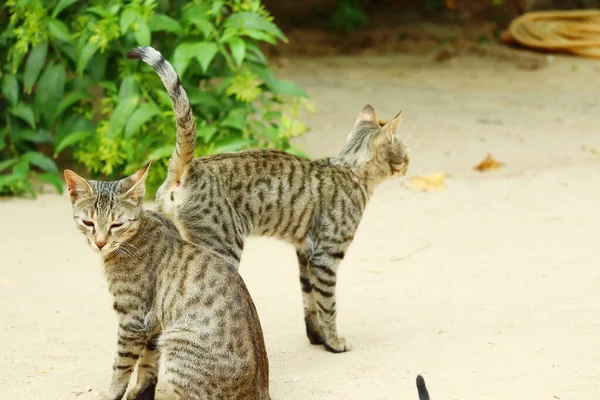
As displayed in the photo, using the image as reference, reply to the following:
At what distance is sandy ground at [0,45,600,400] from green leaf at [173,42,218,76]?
1.53m

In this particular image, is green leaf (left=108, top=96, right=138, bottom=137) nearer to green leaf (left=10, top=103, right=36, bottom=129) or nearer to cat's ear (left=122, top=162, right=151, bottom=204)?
green leaf (left=10, top=103, right=36, bottom=129)

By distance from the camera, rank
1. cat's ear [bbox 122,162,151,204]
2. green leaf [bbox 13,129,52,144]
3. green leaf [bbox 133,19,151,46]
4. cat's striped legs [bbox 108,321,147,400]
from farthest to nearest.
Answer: green leaf [bbox 13,129,52,144] → green leaf [bbox 133,19,151,46] → cat's ear [bbox 122,162,151,204] → cat's striped legs [bbox 108,321,147,400]

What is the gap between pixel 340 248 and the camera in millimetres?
5703

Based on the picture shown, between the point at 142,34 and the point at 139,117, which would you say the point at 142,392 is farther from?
the point at 142,34

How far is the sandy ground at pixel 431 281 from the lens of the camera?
5176 millimetres

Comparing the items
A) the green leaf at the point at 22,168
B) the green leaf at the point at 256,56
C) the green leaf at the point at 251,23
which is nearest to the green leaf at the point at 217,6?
the green leaf at the point at 251,23

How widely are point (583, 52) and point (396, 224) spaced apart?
19.8 feet

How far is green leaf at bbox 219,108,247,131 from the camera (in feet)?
27.0

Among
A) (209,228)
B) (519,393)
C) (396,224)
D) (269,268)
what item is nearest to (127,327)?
(209,228)

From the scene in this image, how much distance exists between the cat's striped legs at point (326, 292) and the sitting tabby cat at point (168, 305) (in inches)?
38.4

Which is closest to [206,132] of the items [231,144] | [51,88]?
[231,144]

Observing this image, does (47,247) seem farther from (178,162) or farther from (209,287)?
(209,287)

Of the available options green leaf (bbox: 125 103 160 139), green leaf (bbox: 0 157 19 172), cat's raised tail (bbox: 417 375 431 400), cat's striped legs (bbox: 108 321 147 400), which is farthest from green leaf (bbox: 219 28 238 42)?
cat's raised tail (bbox: 417 375 431 400)

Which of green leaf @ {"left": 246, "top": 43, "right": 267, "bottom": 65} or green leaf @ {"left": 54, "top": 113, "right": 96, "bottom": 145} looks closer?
green leaf @ {"left": 246, "top": 43, "right": 267, "bottom": 65}
